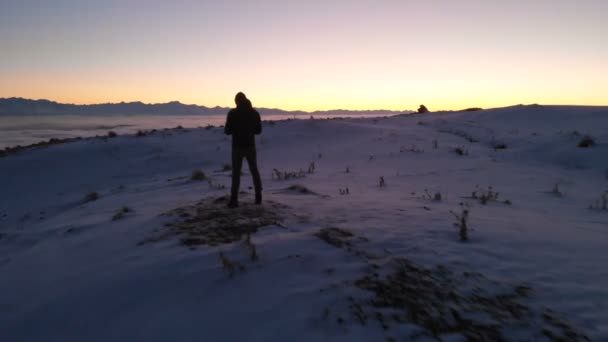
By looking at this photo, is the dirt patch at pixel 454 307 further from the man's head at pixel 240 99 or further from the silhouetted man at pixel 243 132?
the man's head at pixel 240 99

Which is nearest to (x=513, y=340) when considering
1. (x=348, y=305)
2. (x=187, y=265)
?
(x=348, y=305)

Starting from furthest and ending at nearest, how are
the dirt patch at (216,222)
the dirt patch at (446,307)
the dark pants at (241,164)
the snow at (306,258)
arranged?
the dark pants at (241,164) < the dirt patch at (216,222) < the snow at (306,258) < the dirt patch at (446,307)

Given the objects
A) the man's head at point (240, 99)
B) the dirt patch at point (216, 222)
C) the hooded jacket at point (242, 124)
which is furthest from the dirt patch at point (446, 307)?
the man's head at point (240, 99)

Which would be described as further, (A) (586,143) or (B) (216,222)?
(A) (586,143)

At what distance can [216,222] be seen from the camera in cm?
495

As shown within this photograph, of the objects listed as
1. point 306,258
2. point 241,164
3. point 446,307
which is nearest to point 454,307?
point 446,307

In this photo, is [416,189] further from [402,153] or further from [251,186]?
[402,153]

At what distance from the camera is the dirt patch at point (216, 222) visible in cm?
437

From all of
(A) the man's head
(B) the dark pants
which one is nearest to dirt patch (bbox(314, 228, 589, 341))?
(B) the dark pants

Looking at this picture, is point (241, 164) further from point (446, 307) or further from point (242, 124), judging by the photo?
point (446, 307)

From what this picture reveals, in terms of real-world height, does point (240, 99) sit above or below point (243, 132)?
above

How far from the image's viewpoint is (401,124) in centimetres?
2081

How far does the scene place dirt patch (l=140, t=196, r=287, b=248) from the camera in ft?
14.3

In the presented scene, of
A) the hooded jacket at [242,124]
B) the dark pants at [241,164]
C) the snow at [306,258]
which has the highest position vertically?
the hooded jacket at [242,124]
